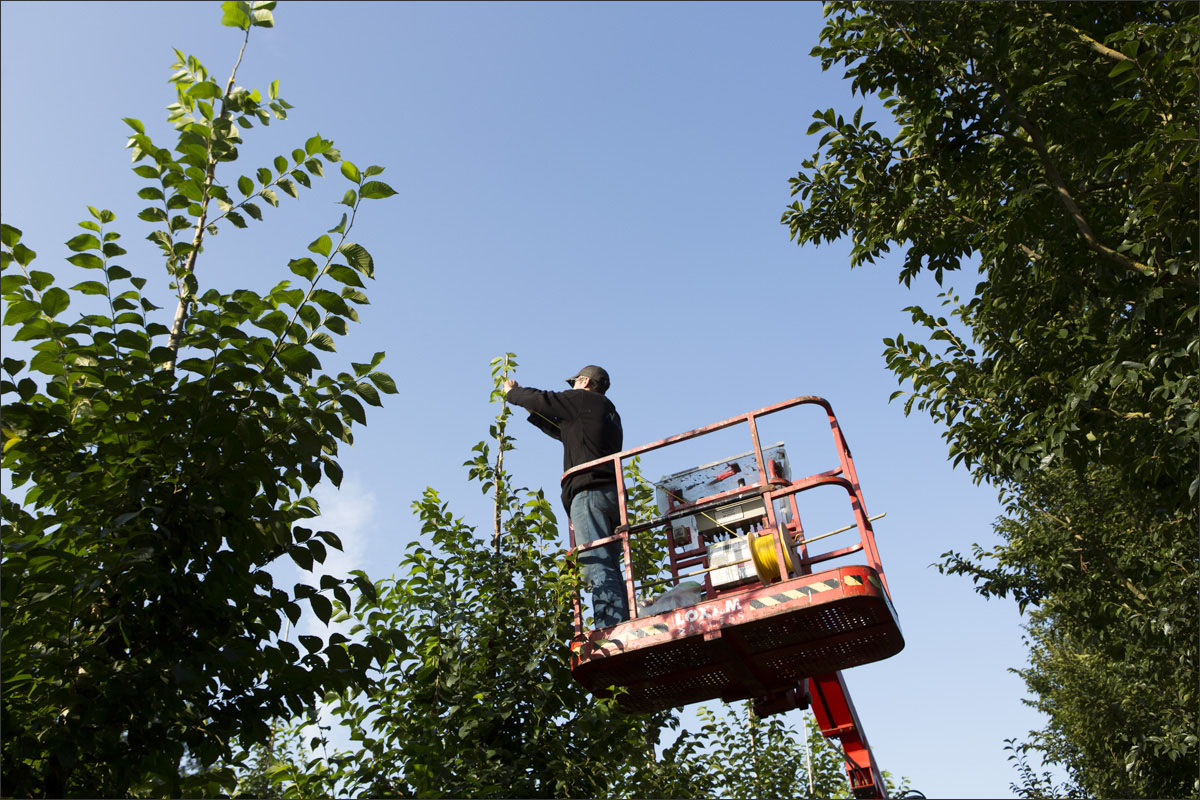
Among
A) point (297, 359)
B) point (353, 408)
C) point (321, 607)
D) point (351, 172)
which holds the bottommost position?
point (321, 607)

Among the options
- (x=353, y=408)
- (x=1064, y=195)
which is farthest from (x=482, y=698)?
(x=1064, y=195)

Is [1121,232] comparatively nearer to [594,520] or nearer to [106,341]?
[594,520]

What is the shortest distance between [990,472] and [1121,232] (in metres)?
2.75

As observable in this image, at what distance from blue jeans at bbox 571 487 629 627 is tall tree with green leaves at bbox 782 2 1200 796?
404 cm

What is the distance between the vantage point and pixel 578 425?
8797mm

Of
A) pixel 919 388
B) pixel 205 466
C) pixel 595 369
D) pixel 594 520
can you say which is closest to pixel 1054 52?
pixel 919 388

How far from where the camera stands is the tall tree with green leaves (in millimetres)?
7953

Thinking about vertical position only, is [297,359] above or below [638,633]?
above

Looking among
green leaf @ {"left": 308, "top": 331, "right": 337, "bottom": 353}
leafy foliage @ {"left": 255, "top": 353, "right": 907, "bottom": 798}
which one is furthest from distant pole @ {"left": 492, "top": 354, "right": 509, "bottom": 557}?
green leaf @ {"left": 308, "top": 331, "right": 337, "bottom": 353}

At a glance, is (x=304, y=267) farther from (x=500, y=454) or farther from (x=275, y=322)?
(x=500, y=454)

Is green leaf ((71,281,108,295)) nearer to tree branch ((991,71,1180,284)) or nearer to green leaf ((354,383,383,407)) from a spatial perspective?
green leaf ((354,383,383,407))

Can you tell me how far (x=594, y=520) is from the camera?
324 inches

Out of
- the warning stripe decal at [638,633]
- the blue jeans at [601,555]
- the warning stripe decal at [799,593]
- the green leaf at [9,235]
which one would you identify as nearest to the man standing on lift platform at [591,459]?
the blue jeans at [601,555]

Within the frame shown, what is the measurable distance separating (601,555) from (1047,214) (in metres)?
Answer: 5.34
